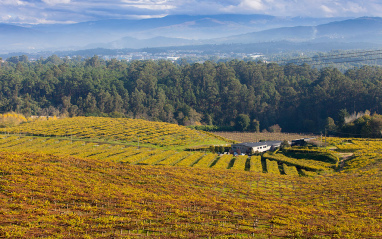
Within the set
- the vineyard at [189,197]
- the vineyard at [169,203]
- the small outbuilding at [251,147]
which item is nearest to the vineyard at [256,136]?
the small outbuilding at [251,147]

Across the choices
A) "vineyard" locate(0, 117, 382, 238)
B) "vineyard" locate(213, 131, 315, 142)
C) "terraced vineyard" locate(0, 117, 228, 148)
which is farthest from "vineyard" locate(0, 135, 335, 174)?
"vineyard" locate(213, 131, 315, 142)

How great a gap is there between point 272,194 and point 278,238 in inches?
356

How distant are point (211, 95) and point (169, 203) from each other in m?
73.1

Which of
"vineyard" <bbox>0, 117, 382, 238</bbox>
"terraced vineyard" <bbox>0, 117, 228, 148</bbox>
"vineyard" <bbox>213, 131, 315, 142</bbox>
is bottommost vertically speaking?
"vineyard" <bbox>213, 131, 315, 142</bbox>

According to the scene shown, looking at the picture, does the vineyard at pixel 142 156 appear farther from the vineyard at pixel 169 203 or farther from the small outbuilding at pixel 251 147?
the vineyard at pixel 169 203

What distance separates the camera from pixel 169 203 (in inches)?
702

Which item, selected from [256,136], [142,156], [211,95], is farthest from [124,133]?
[211,95]

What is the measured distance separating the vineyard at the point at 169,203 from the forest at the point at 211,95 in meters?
50.0

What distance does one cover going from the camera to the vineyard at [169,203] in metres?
14.1

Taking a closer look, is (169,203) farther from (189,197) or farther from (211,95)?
(211,95)

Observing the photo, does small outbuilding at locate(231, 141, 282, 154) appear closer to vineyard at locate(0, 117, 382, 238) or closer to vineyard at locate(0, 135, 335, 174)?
vineyard at locate(0, 135, 335, 174)

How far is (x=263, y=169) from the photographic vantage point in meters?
34.3

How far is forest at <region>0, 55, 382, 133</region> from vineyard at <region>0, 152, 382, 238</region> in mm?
50039

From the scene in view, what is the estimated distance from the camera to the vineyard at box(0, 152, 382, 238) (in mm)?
14117
